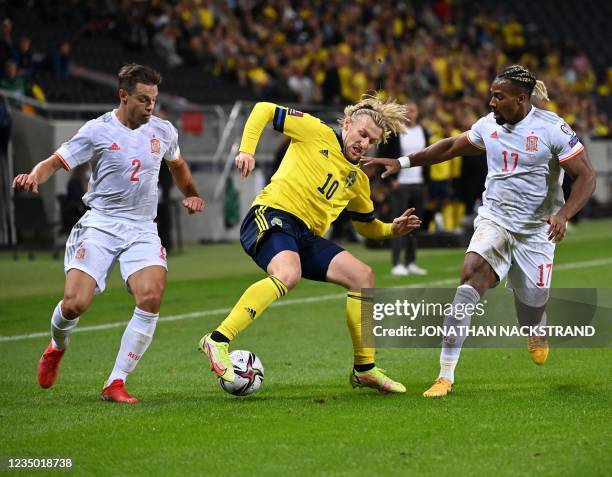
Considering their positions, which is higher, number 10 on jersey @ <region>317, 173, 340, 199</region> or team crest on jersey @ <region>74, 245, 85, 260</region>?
number 10 on jersey @ <region>317, 173, 340, 199</region>

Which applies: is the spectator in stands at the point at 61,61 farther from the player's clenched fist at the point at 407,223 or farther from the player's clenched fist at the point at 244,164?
the player's clenched fist at the point at 244,164

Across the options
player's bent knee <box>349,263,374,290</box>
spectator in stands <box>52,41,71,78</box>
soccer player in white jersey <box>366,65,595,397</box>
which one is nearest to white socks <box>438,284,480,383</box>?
soccer player in white jersey <box>366,65,595,397</box>

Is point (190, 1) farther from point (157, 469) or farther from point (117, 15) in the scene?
point (157, 469)

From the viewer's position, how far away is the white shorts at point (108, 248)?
7695 mm

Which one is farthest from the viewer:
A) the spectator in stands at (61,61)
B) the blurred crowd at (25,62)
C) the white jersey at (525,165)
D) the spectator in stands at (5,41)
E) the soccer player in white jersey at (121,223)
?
the spectator in stands at (61,61)

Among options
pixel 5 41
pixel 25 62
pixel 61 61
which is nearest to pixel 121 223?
pixel 5 41

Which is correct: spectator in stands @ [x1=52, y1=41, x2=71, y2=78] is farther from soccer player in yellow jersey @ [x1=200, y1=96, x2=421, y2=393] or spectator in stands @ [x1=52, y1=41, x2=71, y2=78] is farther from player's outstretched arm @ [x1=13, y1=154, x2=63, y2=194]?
player's outstretched arm @ [x1=13, y1=154, x2=63, y2=194]

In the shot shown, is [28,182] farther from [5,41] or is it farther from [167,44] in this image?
[167,44]

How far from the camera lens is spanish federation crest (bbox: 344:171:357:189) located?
8.03 meters

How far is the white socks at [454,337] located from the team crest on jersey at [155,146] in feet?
7.21

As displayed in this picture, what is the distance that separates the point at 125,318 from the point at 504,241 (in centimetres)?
546

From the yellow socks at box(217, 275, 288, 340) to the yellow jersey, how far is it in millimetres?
628

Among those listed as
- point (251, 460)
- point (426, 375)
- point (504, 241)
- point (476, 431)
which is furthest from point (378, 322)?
point (251, 460)

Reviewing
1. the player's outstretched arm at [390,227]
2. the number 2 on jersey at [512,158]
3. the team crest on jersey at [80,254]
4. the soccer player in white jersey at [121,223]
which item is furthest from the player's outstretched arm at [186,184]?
the number 2 on jersey at [512,158]
